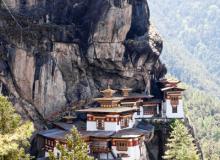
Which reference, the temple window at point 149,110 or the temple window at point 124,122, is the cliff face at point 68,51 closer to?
the temple window at point 149,110

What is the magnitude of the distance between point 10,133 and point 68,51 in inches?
1204

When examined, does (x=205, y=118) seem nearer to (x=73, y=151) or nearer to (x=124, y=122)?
(x=124, y=122)

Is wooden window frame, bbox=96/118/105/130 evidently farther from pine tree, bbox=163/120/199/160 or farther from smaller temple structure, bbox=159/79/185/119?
smaller temple structure, bbox=159/79/185/119

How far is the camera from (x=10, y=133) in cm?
1836

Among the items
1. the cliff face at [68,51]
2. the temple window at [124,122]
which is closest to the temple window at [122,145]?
the temple window at [124,122]

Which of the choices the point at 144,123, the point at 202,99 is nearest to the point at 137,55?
the point at 144,123

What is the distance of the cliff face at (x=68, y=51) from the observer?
4550 cm

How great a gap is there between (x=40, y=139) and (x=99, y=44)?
12569 millimetres

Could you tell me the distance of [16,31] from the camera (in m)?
45.6

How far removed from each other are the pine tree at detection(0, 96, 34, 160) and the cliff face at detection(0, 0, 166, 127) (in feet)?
85.8

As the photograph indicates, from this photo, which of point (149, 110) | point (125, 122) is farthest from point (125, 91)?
point (125, 122)

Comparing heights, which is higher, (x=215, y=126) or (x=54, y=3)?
(x=54, y=3)

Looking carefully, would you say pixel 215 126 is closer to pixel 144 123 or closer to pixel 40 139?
pixel 144 123

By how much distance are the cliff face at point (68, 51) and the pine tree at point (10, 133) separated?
26158 millimetres
